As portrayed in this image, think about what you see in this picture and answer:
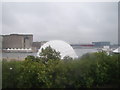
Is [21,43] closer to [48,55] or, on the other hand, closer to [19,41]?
[19,41]

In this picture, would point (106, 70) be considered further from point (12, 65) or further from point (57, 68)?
point (12, 65)

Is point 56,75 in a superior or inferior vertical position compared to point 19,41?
inferior

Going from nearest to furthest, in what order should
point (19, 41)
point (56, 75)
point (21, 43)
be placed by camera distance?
point (56, 75) < point (19, 41) < point (21, 43)

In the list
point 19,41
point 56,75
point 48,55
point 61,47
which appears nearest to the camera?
point 56,75

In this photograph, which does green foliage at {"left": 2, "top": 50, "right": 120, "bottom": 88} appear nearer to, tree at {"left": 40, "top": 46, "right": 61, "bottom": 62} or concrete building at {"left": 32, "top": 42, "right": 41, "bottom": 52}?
tree at {"left": 40, "top": 46, "right": 61, "bottom": 62}

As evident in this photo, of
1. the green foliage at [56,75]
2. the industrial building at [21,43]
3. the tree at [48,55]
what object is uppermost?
the industrial building at [21,43]

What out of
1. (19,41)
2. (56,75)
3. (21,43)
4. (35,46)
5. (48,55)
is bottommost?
(56,75)

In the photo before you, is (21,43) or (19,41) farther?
(21,43)

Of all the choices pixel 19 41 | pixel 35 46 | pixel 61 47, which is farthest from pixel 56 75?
pixel 35 46

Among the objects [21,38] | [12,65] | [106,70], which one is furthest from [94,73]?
[21,38]

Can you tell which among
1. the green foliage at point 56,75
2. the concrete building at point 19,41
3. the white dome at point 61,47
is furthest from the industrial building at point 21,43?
the green foliage at point 56,75

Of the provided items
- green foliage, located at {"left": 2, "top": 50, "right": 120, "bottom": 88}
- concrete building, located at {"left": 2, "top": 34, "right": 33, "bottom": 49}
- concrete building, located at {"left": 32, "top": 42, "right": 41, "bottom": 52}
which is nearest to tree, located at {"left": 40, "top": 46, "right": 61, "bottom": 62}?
green foliage, located at {"left": 2, "top": 50, "right": 120, "bottom": 88}

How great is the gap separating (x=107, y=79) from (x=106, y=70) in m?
0.30

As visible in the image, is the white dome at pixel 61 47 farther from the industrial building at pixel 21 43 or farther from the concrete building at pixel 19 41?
the concrete building at pixel 19 41
